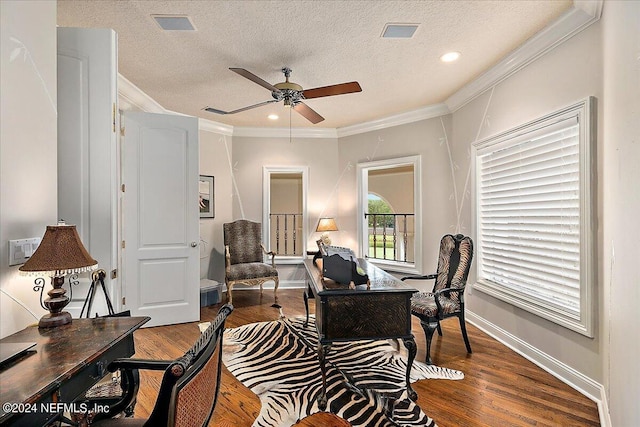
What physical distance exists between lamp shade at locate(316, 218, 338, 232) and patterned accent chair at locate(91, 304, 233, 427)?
4.02 meters

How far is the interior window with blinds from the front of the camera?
A: 234cm

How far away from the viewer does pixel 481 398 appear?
229 centimetres

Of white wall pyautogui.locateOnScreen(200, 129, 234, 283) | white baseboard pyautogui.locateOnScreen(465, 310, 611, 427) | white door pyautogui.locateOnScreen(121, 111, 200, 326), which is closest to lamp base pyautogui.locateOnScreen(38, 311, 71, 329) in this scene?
white door pyautogui.locateOnScreen(121, 111, 200, 326)

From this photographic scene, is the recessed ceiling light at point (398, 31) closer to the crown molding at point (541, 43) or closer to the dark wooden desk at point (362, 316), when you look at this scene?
the crown molding at point (541, 43)

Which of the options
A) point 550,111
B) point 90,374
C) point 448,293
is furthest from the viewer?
point 448,293

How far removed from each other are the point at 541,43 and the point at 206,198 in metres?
4.60

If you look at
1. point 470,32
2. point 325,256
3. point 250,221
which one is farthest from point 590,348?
point 250,221

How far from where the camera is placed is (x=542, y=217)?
2.77 meters

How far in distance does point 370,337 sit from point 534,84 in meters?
2.57

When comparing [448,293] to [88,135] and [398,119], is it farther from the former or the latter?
[88,135]

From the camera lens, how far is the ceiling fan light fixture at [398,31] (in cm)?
259

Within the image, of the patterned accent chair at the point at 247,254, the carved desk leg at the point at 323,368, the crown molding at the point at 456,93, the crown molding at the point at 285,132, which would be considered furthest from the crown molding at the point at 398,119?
the carved desk leg at the point at 323,368

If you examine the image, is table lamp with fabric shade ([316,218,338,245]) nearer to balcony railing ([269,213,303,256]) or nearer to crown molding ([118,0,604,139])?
crown molding ([118,0,604,139])

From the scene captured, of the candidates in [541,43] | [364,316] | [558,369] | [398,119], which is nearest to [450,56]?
[541,43]
